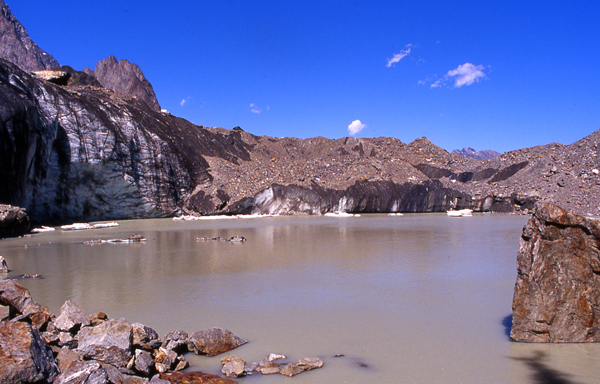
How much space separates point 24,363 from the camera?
368 cm

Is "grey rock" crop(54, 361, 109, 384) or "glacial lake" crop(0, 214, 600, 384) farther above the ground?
"grey rock" crop(54, 361, 109, 384)

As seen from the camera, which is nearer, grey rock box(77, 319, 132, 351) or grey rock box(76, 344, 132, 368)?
grey rock box(76, 344, 132, 368)

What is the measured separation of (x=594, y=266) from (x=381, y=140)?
6770 centimetres

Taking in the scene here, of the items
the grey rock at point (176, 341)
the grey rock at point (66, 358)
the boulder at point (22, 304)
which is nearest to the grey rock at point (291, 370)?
the grey rock at point (176, 341)

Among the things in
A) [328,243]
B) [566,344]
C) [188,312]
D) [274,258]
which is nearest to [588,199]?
[328,243]

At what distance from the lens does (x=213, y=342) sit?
215 inches

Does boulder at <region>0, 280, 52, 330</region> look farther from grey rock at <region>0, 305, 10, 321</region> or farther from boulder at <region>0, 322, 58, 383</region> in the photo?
boulder at <region>0, 322, 58, 383</region>

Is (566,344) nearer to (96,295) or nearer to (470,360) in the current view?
(470,360)

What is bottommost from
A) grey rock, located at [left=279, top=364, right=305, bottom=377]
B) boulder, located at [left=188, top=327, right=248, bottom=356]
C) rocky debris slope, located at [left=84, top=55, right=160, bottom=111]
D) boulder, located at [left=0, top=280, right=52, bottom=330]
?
grey rock, located at [left=279, top=364, right=305, bottom=377]

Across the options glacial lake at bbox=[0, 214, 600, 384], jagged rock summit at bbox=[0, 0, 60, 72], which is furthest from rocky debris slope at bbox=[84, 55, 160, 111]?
glacial lake at bbox=[0, 214, 600, 384]

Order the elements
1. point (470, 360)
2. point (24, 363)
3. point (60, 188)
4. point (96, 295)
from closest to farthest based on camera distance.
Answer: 1. point (24, 363)
2. point (470, 360)
3. point (96, 295)
4. point (60, 188)

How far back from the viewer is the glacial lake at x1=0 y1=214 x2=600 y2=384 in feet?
16.4

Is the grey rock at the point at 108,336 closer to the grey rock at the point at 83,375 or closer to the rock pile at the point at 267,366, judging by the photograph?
the grey rock at the point at 83,375

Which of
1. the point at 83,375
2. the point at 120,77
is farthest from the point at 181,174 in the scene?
the point at 120,77
